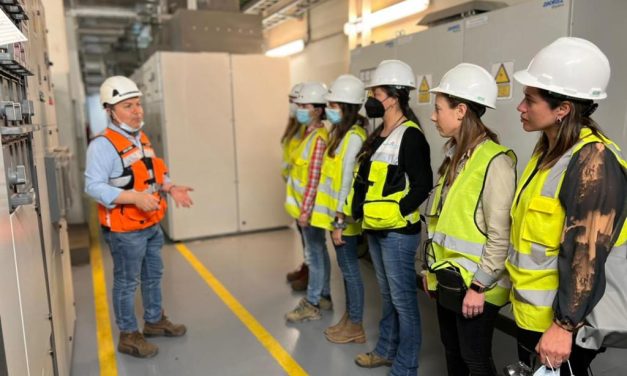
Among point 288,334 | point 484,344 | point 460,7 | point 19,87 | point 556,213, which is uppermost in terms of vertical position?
point 460,7

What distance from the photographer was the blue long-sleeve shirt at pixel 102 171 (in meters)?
2.63

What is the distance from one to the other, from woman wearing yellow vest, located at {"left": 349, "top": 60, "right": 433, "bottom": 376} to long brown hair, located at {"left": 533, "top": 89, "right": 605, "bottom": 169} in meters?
0.84

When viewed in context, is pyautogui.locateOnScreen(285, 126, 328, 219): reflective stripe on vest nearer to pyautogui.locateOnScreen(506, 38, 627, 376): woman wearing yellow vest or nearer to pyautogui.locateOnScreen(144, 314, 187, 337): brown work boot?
pyautogui.locateOnScreen(144, 314, 187, 337): brown work boot

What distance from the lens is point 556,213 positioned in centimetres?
145

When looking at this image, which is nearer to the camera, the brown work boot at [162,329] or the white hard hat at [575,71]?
the white hard hat at [575,71]

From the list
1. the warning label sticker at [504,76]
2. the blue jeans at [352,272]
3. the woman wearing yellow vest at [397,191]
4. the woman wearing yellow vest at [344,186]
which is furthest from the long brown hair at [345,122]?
the warning label sticker at [504,76]

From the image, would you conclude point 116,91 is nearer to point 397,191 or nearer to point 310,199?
point 310,199

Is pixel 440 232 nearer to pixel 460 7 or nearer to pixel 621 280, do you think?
pixel 621 280

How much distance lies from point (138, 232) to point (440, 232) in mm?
1904

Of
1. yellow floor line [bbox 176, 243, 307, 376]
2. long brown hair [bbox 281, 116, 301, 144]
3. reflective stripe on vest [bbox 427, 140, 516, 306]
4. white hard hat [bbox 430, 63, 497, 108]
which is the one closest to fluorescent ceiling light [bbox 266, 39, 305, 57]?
long brown hair [bbox 281, 116, 301, 144]

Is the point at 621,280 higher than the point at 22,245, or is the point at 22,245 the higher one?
the point at 22,245

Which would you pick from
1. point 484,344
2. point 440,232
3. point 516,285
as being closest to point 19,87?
point 440,232

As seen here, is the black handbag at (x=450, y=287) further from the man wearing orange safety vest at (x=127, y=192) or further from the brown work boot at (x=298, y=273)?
the brown work boot at (x=298, y=273)

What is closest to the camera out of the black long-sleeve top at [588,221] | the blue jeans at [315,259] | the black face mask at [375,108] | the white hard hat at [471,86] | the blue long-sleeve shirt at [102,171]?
the black long-sleeve top at [588,221]
